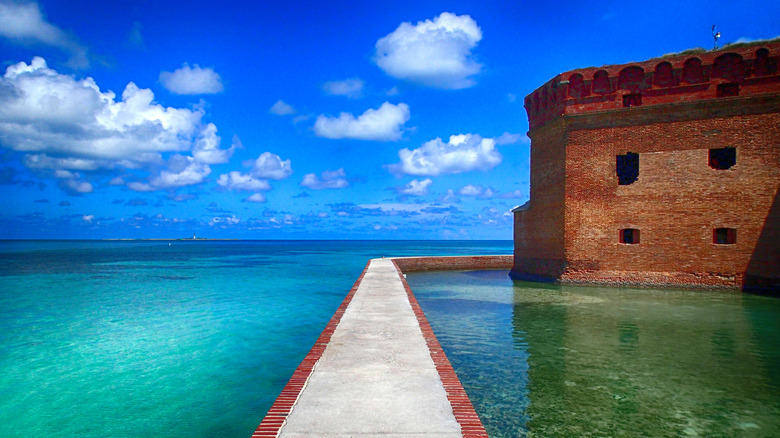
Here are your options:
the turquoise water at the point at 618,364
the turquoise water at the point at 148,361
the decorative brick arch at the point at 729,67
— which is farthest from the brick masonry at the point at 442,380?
the decorative brick arch at the point at 729,67

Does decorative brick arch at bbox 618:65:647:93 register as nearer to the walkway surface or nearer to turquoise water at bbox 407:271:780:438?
turquoise water at bbox 407:271:780:438

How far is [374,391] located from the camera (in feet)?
12.3

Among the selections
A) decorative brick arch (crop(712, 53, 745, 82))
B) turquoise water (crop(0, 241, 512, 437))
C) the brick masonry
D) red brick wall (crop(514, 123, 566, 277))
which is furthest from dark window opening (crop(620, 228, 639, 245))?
the brick masonry

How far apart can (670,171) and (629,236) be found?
2.60 m

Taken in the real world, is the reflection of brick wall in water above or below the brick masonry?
above

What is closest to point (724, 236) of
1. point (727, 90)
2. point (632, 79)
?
point (727, 90)

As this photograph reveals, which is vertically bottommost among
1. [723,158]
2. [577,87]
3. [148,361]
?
[148,361]

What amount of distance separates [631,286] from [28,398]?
16452 mm

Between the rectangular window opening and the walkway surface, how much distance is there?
14.6m

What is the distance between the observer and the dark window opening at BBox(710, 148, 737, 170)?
14219mm

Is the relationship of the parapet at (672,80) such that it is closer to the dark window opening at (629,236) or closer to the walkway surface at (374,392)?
the dark window opening at (629,236)

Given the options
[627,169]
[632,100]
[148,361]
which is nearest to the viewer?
[148,361]

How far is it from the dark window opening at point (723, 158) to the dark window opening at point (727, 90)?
186 centimetres

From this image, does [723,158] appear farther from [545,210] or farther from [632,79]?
→ [545,210]
